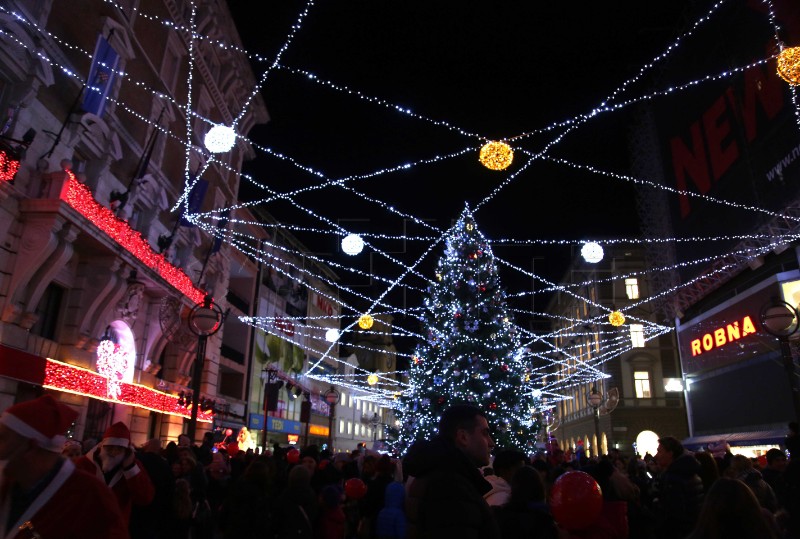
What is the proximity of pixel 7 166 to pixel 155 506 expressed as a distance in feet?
29.5

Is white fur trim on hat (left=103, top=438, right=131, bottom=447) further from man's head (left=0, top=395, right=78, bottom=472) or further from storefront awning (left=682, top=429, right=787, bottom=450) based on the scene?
storefront awning (left=682, top=429, right=787, bottom=450)

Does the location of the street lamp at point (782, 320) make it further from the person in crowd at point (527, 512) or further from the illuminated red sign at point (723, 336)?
the illuminated red sign at point (723, 336)

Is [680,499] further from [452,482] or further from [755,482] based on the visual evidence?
[452,482]

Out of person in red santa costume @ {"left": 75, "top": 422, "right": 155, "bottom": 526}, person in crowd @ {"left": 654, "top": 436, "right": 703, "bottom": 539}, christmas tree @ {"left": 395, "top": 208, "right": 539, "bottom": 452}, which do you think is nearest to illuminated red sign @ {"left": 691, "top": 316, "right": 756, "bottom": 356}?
christmas tree @ {"left": 395, "top": 208, "right": 539, "bottom": 452}

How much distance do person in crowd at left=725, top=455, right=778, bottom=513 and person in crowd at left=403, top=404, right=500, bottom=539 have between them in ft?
17.4

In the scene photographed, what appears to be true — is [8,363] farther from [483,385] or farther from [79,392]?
Answer: [483,385]

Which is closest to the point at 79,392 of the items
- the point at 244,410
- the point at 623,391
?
the point at 244,410

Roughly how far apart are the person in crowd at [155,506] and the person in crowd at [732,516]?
207 inches

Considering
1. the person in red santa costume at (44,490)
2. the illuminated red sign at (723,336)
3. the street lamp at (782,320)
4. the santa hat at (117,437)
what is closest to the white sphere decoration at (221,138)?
the santa hat at (117,437)

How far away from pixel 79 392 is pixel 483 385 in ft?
43.1

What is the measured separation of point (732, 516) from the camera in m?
2.95

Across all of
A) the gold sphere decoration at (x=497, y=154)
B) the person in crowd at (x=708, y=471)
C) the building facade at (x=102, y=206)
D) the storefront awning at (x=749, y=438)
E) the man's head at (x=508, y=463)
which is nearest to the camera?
the man's head at (x=508, y=463)

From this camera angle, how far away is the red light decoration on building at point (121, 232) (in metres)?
13.7

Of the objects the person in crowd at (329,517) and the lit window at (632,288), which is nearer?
the person in crowd at (329,517)
